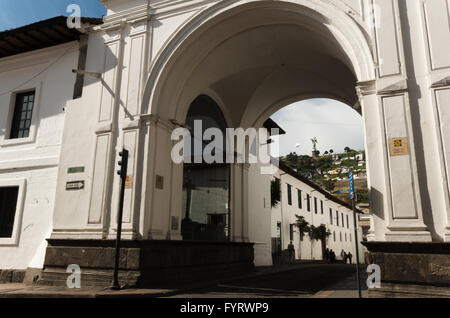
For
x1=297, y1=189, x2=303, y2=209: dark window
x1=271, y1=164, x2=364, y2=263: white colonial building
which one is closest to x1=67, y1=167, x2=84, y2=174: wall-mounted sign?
x1=271, y1=164, x2=364, y2=263: white colonial building

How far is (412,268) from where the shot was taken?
21.2 feet

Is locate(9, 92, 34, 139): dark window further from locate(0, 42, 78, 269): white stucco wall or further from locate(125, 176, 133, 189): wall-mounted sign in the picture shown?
locate(125, 176, 133, 189): wall-mounted sign

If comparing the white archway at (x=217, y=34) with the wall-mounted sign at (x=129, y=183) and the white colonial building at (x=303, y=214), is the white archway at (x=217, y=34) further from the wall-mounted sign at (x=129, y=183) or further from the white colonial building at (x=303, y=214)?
the white colonial building at (x=303, y=214)

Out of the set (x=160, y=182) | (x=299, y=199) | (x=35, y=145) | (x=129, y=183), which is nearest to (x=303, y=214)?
(x=299, y=199)

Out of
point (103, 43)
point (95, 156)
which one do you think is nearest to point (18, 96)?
point (103, 43)

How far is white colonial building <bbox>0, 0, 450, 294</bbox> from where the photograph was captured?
23.1 feet

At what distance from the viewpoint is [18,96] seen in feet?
41.4

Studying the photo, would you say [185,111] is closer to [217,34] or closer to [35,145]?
[217,34]

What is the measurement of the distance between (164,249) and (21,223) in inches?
192

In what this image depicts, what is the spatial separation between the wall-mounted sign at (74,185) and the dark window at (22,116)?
3223 millimetres

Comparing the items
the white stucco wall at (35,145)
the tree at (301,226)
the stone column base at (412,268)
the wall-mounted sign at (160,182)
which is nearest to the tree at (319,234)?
the tree at (301,226)

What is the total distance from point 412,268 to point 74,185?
339 inches
